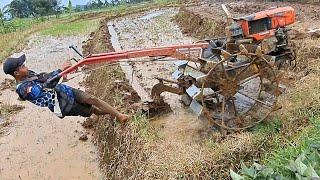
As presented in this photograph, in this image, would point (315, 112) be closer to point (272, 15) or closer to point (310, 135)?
point (310, 135)

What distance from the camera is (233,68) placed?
550cm

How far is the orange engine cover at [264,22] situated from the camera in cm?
627

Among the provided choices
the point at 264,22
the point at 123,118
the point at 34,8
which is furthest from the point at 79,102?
the point at 34,8

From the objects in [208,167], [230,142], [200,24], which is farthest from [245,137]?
[200,24]

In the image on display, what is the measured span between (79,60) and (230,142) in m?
2.09

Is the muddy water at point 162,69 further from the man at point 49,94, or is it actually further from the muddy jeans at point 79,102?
the muddy jeans at point 79,102

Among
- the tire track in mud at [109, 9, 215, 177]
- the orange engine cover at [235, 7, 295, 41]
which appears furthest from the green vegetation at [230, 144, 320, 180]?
the orange engine cover at [235, 7, 295, 41]

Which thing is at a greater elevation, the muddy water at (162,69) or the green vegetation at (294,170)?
the green vegetation at (294,170)

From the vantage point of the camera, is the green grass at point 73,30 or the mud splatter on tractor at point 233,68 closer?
the mud splatter on tractor at point 233,68

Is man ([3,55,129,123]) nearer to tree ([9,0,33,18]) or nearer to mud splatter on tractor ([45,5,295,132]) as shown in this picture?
mud splatter on tractor ([45,5,295,132])

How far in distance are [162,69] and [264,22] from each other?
348cm

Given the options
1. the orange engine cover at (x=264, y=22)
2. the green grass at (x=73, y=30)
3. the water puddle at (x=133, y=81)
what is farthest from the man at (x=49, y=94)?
the green grass at (x=73, y=30)

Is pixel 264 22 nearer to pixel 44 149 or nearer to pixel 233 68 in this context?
pixel 233 68

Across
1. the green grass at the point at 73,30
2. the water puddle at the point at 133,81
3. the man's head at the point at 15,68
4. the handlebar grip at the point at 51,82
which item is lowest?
the green grass at the point at 73,30
